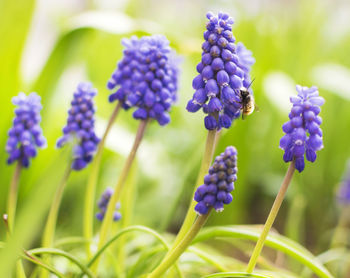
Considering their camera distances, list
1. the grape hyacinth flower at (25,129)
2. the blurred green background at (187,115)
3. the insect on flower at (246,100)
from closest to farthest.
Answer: the insect on flower at (246,100) < the grape hyacinth flower at (25,129) < the blurred green background at (187,115)

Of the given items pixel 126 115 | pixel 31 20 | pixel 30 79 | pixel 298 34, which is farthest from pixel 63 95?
pixel 298 34

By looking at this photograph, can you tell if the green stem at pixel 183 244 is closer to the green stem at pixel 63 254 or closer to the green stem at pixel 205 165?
the green stem at pixel 205 165

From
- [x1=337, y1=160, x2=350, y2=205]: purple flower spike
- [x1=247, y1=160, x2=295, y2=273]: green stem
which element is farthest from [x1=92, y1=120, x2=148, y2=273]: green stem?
[x1=337, y1=160, x2=350, y2=205]: purple flower spike

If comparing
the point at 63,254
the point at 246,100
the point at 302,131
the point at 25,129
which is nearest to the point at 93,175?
the point at 25,129

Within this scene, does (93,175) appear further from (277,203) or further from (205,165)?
(277,203)

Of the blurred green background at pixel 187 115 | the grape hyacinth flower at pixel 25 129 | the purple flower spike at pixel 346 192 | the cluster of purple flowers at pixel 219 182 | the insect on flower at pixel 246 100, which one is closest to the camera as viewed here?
the cluster of purple flowers at pixel 219 182

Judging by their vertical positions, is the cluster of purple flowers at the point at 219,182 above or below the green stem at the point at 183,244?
above

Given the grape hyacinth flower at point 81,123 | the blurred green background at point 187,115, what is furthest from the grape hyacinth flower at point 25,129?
the blurred green background at point 187,115

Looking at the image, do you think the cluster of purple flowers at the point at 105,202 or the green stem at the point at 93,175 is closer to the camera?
the green stem at the point at 93,175

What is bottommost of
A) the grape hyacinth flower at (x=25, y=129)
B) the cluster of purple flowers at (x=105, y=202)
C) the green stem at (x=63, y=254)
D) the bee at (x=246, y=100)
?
the green stem at (x=63, y=254)
